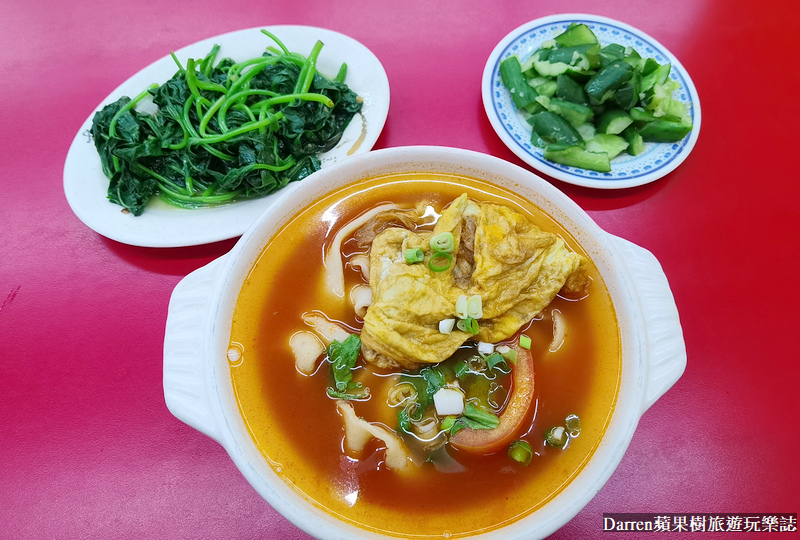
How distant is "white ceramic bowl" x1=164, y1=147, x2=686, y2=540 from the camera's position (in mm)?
1455

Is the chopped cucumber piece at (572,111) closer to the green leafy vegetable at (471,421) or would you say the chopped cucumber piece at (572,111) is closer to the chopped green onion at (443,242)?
the chopped green onion at (443,242)

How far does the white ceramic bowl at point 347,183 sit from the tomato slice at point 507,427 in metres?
0.23

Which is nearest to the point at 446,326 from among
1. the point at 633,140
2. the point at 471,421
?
the point at 471,421

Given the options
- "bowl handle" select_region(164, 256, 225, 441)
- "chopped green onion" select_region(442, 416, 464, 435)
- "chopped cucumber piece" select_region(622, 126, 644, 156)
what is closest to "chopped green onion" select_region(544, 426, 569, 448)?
"chopped green onion" select_region(442, 416, 464, 435)

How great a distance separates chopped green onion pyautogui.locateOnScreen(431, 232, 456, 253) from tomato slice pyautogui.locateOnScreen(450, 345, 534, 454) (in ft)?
1.67

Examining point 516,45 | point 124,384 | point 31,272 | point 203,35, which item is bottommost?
point 124,384

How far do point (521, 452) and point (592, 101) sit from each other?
2.13 meters

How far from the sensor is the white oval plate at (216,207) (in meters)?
2.44

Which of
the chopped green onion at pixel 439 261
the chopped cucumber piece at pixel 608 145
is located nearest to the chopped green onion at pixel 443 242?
the chopped green onion at pixel 439 261

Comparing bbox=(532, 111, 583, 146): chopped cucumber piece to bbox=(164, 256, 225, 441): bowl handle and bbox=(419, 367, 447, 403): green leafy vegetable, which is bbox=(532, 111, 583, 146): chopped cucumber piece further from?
bbox=(164, 256, 225, 441): bowl handle

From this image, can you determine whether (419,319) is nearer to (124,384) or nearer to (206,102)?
(124,384)

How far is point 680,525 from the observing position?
6.75 feet

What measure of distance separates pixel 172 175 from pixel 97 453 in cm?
150

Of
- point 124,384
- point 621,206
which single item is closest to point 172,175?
point 124,384
